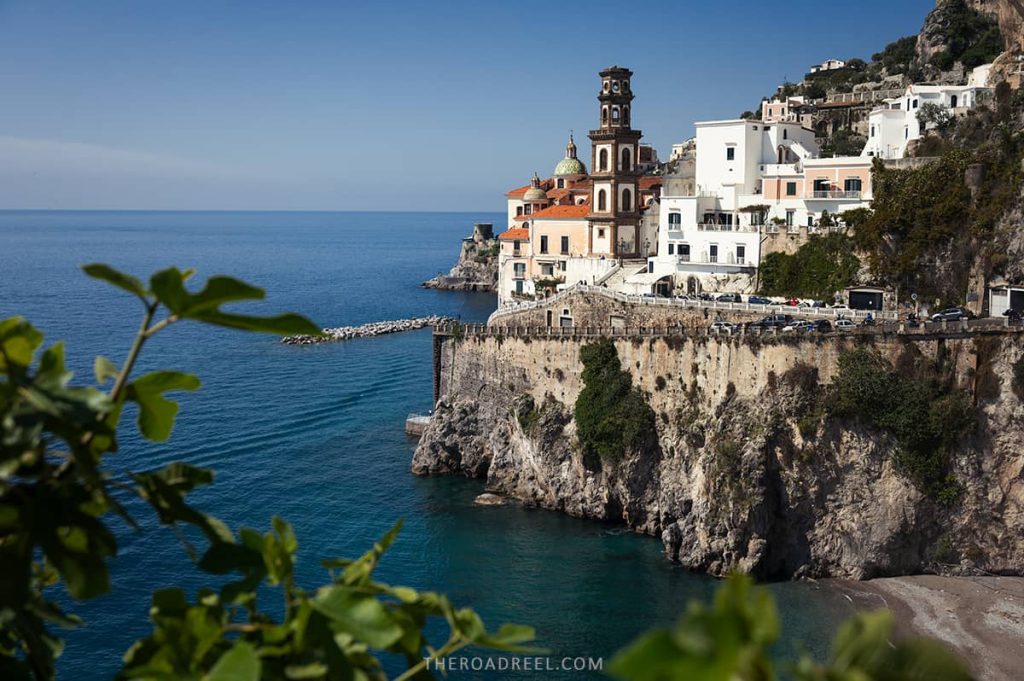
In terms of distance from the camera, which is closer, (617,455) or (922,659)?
(922,659)

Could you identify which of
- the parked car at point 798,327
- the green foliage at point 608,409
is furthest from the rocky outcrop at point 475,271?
the parked car at point 798,327

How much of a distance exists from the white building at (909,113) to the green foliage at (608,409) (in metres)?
21.5

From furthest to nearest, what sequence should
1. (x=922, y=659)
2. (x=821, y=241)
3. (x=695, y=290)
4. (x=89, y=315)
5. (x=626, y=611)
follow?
(x=89, y=315) < (x=695, y=290) < (x=821, y=241) < (x=626, y=611) < (x=922, y=659)

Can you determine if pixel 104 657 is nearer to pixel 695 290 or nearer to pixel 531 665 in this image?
pixel 531 665

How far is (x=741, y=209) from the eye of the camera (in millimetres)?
47219

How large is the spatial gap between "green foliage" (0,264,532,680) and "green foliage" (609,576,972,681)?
1.28 m

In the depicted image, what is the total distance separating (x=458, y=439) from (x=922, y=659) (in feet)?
133

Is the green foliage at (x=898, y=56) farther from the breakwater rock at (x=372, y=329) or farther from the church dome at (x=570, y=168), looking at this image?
the breakwater rock at (x=372, y=329)

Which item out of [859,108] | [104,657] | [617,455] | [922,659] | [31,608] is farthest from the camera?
[859,108]

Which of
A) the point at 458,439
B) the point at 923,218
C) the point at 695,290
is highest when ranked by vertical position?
the point at 923,218

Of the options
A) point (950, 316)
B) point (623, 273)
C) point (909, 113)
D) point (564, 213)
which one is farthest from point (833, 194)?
point (564, 213)

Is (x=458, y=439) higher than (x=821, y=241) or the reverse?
the reverse

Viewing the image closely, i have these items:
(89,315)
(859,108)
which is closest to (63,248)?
(89,315)

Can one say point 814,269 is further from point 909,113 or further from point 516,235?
point 516,235
